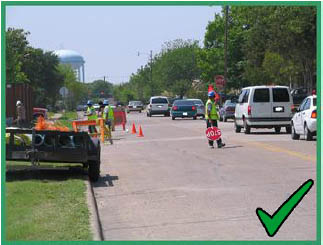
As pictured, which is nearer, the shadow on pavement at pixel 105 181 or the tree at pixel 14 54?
the shadow on pavement at pixel 105 181

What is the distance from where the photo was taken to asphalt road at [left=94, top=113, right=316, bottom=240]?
10141 mm

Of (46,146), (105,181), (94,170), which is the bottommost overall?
(105,181)

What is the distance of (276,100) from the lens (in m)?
32.9

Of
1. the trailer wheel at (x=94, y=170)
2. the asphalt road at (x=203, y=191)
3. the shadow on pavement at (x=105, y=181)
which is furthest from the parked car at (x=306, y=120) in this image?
the trailer wheel at (x=94, y=170)

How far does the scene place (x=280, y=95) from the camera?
33.1 metres

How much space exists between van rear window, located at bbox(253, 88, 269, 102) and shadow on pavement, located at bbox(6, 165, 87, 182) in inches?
630

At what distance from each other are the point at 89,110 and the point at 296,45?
2290 centimetres

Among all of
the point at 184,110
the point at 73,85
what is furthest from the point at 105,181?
the point at 73,85

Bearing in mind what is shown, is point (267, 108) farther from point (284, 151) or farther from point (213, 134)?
point (284, 151)

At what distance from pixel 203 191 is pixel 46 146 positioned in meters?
3.47

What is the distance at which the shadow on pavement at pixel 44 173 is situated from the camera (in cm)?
1609

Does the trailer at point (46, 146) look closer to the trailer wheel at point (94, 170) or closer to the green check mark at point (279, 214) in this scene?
the trailer wheel at point (94, 170)

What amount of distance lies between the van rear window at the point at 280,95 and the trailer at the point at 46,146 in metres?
18.1

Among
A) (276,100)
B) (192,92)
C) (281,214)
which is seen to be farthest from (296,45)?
(192,92)
